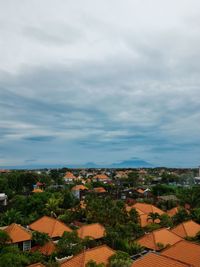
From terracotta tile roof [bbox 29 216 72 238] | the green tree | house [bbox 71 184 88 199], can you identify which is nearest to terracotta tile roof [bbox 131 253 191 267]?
the green tree

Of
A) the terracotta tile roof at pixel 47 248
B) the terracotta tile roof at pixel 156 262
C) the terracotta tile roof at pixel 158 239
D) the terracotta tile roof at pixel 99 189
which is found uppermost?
the terracotta tile roof at pixel 99 189

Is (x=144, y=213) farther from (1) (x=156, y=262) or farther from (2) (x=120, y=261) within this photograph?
(2) (x=120, y=261)

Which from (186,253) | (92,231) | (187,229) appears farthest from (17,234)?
(187,229)

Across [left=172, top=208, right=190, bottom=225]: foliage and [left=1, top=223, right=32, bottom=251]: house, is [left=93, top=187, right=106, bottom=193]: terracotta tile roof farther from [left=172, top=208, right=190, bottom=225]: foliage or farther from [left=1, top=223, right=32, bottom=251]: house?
[left=1, top=223, right=32, bottom=251]: house

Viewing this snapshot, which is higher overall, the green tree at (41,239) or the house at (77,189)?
the house at (77,189)

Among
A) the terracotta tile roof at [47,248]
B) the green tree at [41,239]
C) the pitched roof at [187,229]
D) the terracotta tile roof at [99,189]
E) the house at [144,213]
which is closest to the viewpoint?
the terracotta tile roof at [47,248]

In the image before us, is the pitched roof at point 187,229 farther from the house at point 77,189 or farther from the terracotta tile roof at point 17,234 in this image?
the house at point 77,189

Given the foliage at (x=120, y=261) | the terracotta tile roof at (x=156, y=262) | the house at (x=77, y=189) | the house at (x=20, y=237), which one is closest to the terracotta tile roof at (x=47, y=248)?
the house at (x=20, y=237)

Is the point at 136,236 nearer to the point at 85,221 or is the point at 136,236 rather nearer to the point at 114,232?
the point at 114,232
